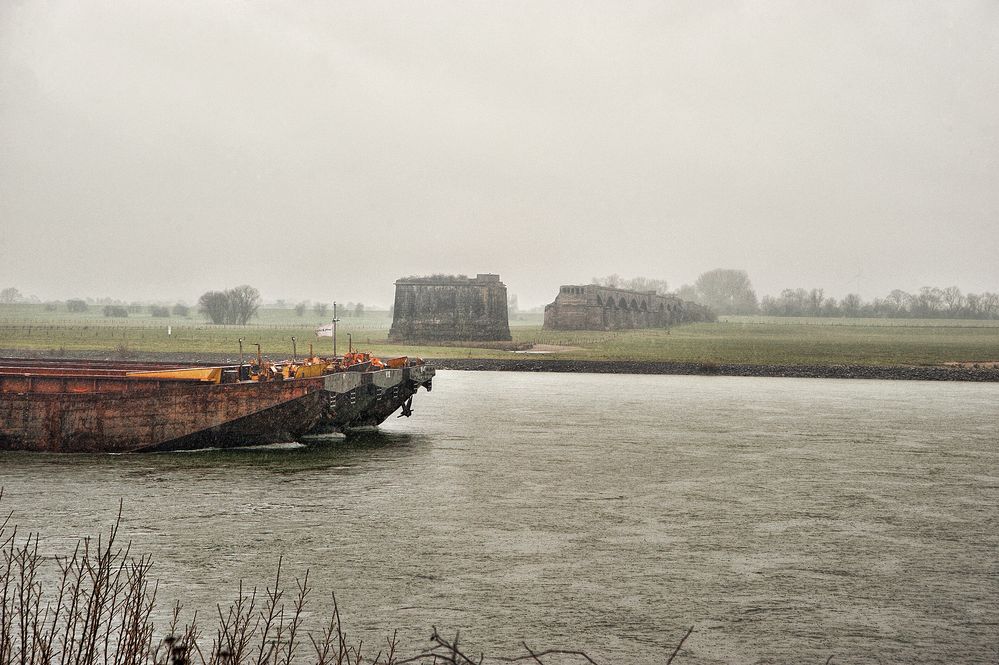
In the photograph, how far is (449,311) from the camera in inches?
3386

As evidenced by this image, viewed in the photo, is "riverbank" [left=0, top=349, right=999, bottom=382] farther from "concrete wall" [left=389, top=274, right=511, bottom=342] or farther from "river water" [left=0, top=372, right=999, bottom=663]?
"river water" [left=0, top=372, right=999, bottom=663]

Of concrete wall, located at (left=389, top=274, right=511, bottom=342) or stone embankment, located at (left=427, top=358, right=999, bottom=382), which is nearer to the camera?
stone embankment, located at (left=427, top=358, right=999, bottom=382)

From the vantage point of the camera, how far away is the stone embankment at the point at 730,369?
5791cm

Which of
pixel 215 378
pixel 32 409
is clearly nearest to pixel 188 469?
pixel 215 378

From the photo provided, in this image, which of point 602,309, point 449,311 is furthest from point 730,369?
point 602,309

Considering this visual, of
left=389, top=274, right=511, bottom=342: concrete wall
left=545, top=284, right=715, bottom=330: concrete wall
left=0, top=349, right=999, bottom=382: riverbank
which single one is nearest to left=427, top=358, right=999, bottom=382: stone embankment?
left=0, top=349, right=999, bottom=382: riverbank

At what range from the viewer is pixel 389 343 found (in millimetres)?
86125

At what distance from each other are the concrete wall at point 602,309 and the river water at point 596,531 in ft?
258

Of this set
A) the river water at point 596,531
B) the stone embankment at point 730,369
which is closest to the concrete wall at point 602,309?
the stone embankment at point 730,369

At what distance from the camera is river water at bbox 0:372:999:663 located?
1116cm

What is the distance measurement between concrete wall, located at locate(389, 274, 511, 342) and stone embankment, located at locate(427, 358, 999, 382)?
799 inches

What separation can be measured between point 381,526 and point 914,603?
8191mm

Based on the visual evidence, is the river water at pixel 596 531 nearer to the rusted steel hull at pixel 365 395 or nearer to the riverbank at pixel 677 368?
the rusted steel hull at pixel 365 395

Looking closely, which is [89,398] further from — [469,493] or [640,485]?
[640,485]
